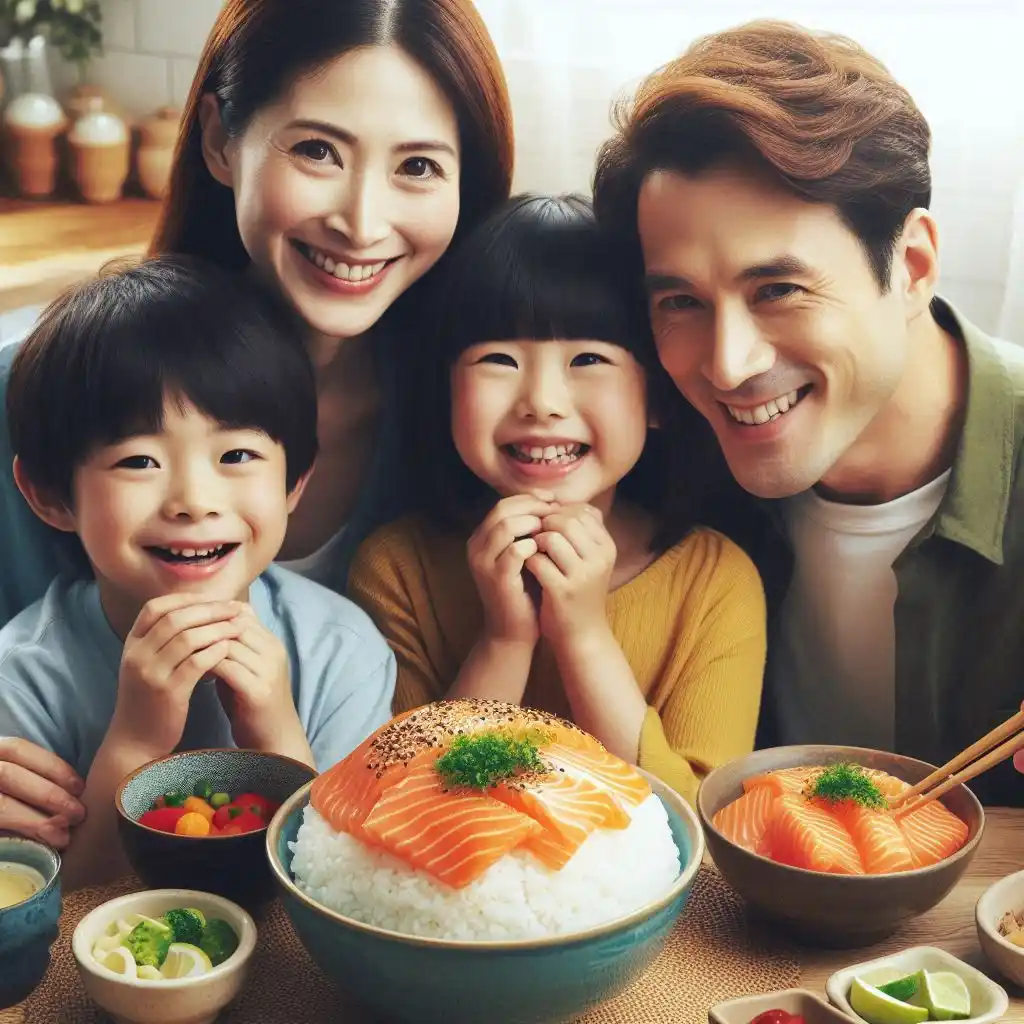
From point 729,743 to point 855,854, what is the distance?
476 mm

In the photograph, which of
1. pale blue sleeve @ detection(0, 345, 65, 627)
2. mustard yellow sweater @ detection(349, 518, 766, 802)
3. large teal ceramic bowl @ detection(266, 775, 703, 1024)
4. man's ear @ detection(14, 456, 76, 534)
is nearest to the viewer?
large teal ceramic bowl @ detection(266, 775, 703, 1024)

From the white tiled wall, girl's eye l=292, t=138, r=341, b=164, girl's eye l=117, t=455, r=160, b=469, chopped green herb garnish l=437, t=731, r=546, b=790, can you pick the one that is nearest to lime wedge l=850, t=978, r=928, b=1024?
chopped green herb garnish l=437, t=731, r=546, b=790

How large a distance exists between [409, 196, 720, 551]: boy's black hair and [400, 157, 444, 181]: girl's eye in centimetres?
9

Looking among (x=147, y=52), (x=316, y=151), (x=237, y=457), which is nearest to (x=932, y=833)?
(x=237, y=457)

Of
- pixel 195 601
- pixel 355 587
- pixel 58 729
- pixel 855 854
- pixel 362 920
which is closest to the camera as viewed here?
pixel 362 920

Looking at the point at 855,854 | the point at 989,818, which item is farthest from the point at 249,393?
the point at 989,818

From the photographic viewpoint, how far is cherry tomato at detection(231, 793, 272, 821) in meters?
1.38

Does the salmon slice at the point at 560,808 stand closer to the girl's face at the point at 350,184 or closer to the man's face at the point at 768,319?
the man's face at the point at 768,319

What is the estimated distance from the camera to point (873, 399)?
1728mm

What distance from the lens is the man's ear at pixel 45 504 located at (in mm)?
1678

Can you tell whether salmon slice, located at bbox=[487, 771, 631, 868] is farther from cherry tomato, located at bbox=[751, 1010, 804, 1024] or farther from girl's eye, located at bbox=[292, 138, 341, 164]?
girl's eye, located at bbox=[292, 138, 341, 164]

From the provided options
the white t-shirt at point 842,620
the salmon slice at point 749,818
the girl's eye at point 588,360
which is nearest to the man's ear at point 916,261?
the white t-shirt at point 842,620

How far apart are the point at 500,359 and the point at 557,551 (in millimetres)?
259

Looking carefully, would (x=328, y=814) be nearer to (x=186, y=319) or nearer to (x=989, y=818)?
(x=186, y=319)
